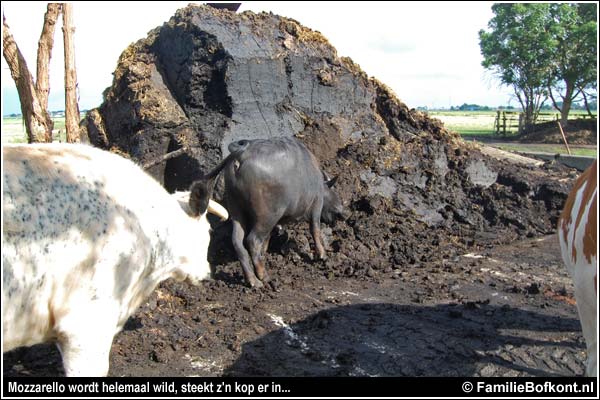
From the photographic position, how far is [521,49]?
3131 centimetres

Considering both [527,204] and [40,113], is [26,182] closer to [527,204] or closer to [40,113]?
[40,113]

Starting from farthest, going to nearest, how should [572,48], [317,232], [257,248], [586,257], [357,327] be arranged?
1. [572,48]
2. [317,232]
3. [257,248]
4. [357,327]
5. [586,257]

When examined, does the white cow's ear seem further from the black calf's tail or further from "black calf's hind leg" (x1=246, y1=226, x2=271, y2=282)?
the black calf's tail

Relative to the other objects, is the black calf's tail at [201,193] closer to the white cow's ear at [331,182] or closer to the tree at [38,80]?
the tree at [38,80]

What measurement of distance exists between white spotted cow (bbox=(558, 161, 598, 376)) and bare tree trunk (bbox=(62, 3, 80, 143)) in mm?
6821

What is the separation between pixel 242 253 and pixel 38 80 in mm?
3546

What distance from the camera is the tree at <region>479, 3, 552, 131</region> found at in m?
30.3

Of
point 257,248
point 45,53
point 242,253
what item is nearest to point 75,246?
point 242,253

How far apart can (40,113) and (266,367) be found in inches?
185

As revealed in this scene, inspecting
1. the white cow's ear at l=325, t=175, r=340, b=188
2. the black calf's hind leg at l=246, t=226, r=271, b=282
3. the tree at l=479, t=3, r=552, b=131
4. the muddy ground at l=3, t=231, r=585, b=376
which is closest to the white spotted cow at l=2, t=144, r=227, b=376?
the muddy ground at l=3, t=231, r=585, b=376

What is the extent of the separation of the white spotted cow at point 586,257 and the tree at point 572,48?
28377 mm

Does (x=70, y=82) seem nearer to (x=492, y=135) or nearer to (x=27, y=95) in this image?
(x=27, y=95)

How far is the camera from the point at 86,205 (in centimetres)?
371
